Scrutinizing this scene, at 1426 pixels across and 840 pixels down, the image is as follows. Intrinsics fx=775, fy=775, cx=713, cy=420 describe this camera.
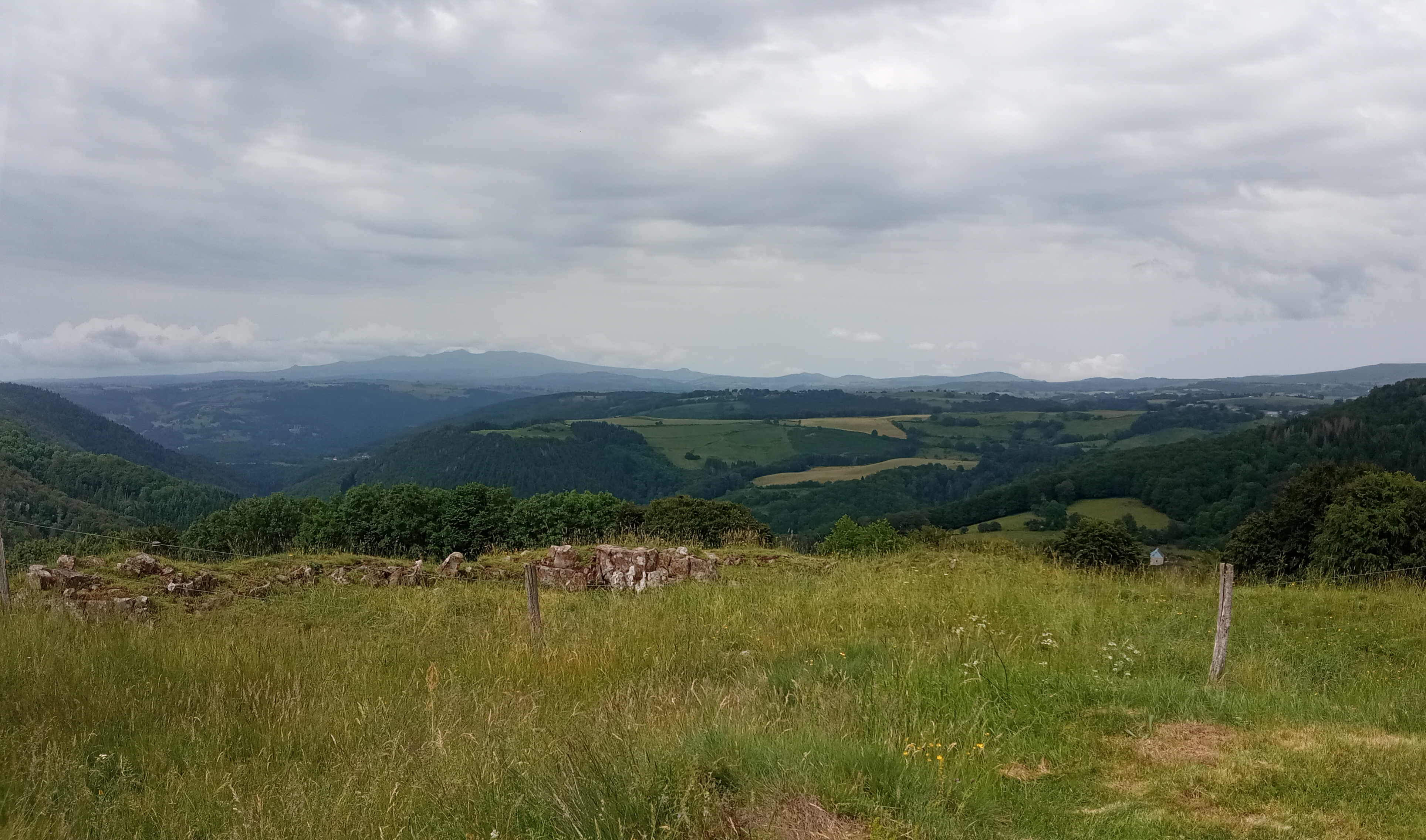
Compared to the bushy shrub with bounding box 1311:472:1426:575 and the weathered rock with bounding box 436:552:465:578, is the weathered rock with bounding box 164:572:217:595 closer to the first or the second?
the weathered rock with bounding box 436:552:465:578

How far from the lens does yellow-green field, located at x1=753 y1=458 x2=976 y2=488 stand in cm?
13225

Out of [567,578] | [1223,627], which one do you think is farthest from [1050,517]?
[1223,627]

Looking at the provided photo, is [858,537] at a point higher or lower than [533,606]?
lower

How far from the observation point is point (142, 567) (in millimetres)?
14227

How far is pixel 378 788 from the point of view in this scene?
480 cm

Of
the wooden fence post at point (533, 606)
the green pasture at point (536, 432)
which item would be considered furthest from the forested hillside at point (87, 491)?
the wooden fence post at point (533, 606)

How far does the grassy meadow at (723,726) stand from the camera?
455 centimetres

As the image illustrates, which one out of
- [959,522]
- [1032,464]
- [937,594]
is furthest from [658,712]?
[1032,464]

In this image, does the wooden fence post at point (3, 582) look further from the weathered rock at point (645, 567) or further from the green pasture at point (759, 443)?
the green pasture at point (759, 443)

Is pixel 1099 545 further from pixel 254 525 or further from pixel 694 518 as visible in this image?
pixel 254 525

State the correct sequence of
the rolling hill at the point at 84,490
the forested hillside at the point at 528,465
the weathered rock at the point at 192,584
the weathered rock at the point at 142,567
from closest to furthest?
the weathered rock at the point at 192,584 → the weathered rock at the point at 142,567 → the rolling hill at the point at 84,490 → the forested hillside at the point at 528,465

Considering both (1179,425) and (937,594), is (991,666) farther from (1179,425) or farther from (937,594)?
(1179,425)

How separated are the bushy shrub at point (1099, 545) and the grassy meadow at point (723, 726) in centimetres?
2288

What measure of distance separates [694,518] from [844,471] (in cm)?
10369
